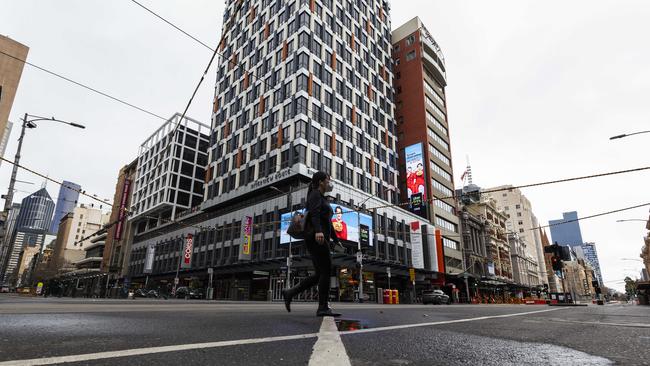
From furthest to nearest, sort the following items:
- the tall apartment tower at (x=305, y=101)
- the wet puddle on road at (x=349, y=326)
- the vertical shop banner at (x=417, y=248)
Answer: the vertical shop banner at (x=417, y=248), the tall apartment tower at (x=305, y=101), the wet puddle on road at (x=349, y=326)

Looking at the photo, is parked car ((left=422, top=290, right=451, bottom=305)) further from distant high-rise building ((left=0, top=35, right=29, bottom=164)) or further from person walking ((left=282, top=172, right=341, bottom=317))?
distant high-rise building ((left=0, top=35, right=29, bottom=164))

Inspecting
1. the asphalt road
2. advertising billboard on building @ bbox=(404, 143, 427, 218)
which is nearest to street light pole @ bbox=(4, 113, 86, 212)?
the asphalt road

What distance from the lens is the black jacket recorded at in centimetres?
473

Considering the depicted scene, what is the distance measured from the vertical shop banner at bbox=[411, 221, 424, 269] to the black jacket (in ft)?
135

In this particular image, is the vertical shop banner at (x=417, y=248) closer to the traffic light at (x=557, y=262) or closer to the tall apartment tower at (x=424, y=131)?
the tall apartment tower at (x=424, y=131)

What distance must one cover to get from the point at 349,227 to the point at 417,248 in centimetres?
1378

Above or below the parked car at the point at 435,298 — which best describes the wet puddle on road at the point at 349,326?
above

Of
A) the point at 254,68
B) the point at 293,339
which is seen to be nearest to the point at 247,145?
the point at 254,68

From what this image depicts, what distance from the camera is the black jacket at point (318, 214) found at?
15.5 feet

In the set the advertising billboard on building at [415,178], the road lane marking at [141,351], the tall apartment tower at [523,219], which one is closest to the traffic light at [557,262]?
the road lane marking at [141,351]

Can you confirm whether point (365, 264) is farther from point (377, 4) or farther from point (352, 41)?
point (377, 4)

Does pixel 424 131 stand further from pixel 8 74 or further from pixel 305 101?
pixel 8 74

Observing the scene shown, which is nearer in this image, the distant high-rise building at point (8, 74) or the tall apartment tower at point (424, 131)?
the distant high-rise building at point (8, 74)

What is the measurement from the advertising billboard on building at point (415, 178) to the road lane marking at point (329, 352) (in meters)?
46.9
